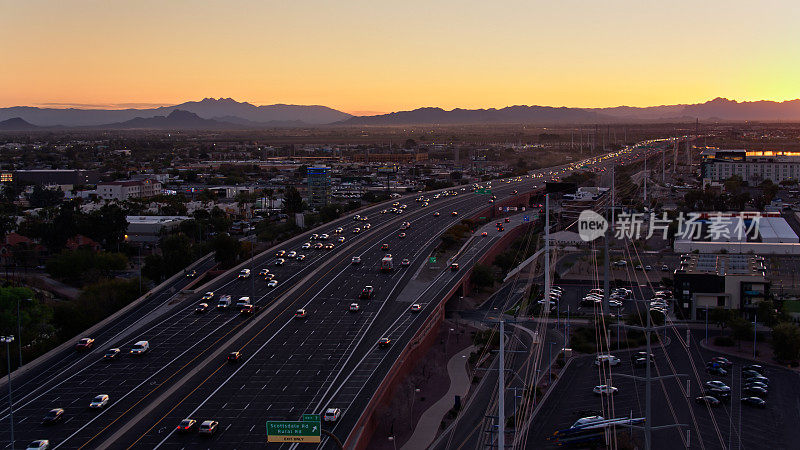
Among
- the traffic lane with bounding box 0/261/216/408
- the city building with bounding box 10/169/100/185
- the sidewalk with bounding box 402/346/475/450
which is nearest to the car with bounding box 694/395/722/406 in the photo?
the sidewalk with bounding box 402/346/475/450

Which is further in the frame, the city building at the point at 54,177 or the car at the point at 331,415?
the city building at the point at 54,177

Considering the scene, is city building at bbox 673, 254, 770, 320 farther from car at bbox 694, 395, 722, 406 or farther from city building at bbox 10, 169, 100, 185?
city building at bbox 10, 169, 100, 185

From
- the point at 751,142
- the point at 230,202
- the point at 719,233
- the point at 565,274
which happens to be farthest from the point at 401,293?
the point at 751,142

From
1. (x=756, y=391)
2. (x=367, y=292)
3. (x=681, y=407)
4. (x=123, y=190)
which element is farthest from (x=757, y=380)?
(x=123, y=190)

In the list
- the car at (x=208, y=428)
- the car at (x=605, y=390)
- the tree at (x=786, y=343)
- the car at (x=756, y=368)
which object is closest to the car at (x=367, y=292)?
the car at (x=605, y=390)

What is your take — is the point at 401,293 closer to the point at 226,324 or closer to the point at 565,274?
the point at 226,324

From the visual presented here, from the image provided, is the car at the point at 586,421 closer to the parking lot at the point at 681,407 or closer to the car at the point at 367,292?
the parking lot at the point at 681,407

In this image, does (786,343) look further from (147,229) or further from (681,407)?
(147,229)
